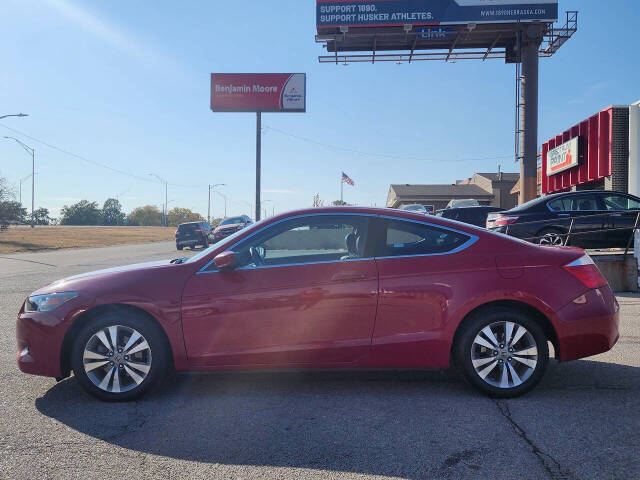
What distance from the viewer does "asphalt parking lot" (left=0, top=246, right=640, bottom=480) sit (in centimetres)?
320

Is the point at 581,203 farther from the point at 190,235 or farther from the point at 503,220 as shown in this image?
the point at 190,235

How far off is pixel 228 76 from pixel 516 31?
2559cm

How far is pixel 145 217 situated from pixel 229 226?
406 feet

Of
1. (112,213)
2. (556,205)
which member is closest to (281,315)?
(556,205)

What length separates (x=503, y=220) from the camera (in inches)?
476

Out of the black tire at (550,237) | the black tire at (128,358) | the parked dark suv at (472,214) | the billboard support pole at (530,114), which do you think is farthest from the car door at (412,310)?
the billboard support pole at (530,114)

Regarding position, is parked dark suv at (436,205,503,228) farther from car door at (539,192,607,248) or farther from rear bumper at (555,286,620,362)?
rear bumper at (555,286,620,362)

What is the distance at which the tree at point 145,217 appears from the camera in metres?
147

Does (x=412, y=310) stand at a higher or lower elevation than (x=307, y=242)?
lower

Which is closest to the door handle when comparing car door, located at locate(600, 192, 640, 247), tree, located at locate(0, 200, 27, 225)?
car door, located at locate(600, 192, 640, 247)

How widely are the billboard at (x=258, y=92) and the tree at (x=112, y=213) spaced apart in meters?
105

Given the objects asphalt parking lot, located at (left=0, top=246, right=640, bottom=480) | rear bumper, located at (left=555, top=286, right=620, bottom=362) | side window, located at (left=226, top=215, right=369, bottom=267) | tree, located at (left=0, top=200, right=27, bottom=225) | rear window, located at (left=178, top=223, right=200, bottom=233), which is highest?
tree, located at (left=0, top=200, right=27, bottom=225)

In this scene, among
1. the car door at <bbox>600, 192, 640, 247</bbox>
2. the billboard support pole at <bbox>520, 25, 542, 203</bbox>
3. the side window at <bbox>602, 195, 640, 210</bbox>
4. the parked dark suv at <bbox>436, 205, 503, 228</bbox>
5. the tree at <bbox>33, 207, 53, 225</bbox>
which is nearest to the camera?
the car door at <bbox>600, 192, 640, 247</bbox>

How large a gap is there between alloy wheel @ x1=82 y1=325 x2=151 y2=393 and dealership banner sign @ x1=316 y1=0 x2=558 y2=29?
25.4 m
